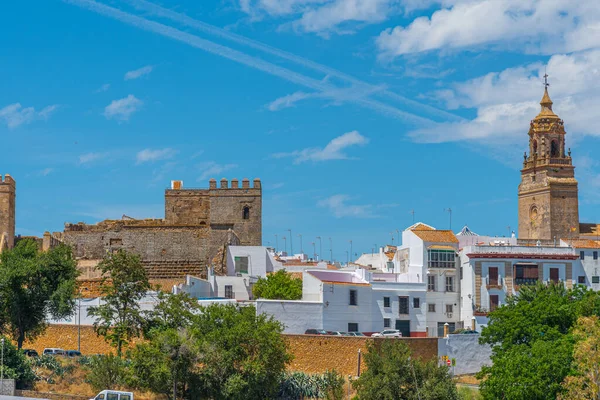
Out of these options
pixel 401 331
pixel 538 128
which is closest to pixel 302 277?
pixel 401 331

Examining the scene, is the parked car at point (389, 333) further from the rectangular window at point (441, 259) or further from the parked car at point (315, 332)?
the rectangular window at point (441, 259)

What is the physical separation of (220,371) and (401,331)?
16.4m

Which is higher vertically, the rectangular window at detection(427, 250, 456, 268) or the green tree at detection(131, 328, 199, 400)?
the rectangular window at detection(427, 250, 456, 268)

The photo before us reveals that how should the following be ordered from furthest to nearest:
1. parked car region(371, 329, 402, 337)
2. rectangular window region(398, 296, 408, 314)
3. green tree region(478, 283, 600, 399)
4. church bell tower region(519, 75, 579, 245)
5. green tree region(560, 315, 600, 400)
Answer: church bell tower region(519, 75, 579, 245)
rectangular window region(398, 296, 408, 314)
parked car region(371, 329, 402, 337)
green tree region(478, 283, 600, 399)
green tree region(560, 315, 600, 400)

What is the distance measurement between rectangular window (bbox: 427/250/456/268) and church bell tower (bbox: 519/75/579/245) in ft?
80.2

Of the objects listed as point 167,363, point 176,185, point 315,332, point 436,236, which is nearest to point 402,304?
point 436,236

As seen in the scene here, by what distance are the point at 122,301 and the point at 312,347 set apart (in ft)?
29.2

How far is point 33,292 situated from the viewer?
45344 mm

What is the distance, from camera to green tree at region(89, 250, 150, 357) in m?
44.4

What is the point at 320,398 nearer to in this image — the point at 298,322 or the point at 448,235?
the point at 298,322

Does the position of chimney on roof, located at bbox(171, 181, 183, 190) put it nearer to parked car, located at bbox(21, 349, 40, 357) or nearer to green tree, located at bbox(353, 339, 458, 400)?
parked car, located at bbox(21, 349, 40, 357)

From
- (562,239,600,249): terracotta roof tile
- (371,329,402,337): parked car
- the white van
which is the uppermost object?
(562,239,600,249): terracotta roof tile

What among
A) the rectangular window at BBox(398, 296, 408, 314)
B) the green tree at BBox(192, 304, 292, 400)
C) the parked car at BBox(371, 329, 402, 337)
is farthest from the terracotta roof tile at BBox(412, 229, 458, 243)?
the green tree at BBox(192, 304, 292, 400)

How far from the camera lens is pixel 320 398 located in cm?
4522
